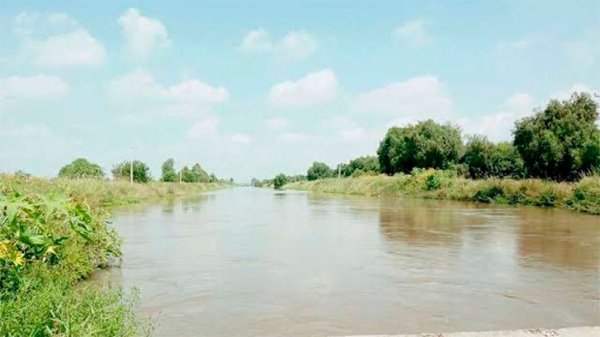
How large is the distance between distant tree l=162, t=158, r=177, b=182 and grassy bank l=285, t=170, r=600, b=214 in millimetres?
26109

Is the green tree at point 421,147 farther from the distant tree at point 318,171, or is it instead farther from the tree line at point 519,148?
the distant tree at point 318,171

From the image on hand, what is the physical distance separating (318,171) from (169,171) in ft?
149

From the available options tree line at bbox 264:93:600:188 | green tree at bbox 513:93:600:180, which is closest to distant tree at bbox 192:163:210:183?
tree line at bbox 264:93:600:188

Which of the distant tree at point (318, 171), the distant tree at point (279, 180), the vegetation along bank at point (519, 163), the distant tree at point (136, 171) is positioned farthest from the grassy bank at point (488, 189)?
the distant tree at point (279, 180)

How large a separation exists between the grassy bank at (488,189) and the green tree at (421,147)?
199 inches

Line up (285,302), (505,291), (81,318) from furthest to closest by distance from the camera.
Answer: (505,291) → (285,302) → (81,318)

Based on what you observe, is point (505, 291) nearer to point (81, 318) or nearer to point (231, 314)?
point (231, 314)

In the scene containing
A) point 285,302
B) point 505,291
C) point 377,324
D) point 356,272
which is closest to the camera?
point 377,324

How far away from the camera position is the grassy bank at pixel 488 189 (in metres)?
22.5

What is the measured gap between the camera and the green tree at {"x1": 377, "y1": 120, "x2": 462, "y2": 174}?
1838 inches

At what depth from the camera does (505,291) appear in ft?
22.9

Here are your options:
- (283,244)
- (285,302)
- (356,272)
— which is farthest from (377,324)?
(283,244)

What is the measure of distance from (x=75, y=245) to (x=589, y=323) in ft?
19.7

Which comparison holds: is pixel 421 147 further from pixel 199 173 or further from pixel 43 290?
pixel 199 173
